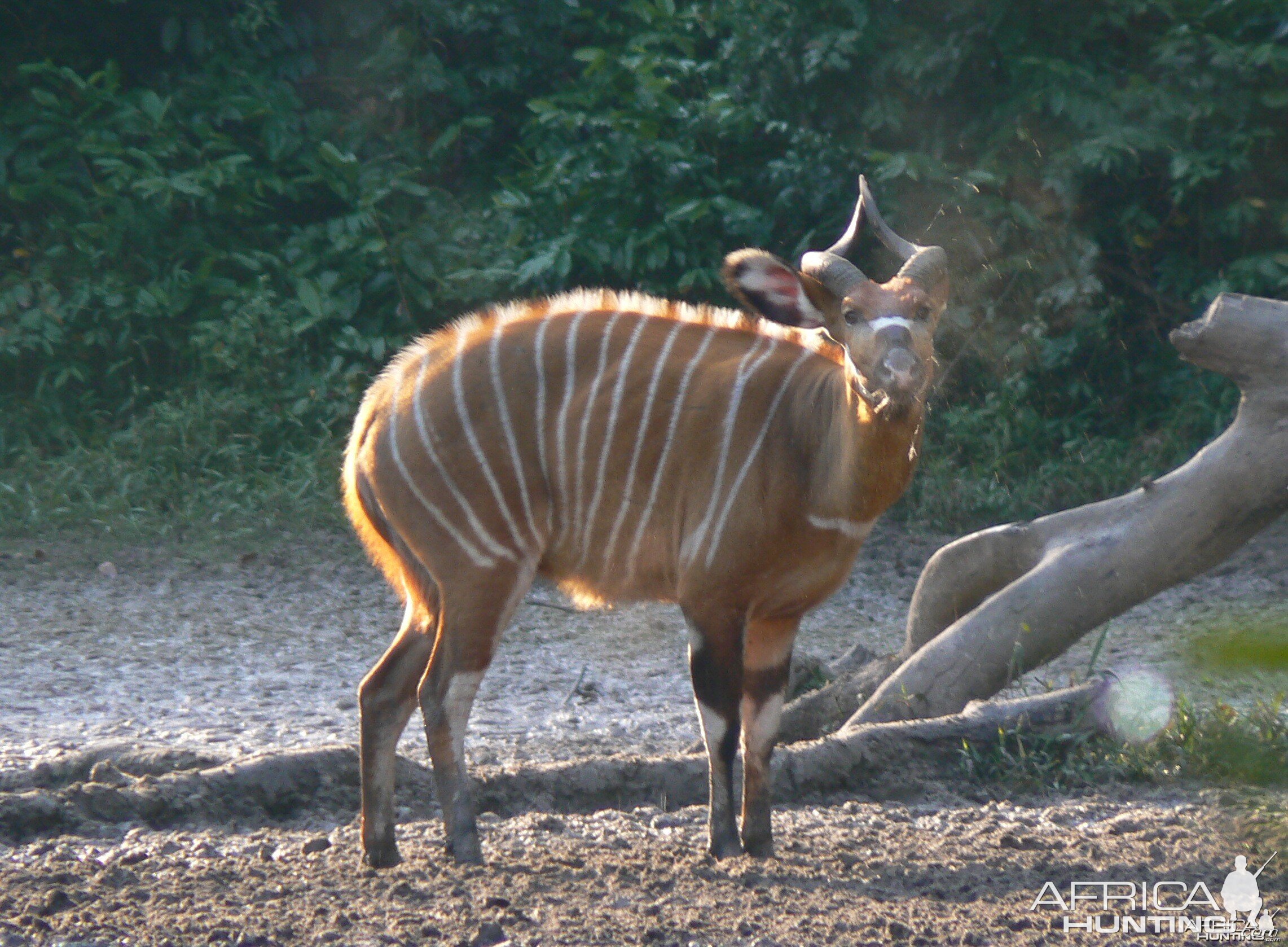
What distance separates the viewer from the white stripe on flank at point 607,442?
3.72 metres

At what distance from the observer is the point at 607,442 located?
3.73 m

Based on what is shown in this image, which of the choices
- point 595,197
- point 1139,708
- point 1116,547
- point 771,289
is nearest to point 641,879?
point 771,289

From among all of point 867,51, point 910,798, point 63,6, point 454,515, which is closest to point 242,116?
point 63,6

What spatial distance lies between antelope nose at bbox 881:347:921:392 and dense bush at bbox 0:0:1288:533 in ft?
14.7

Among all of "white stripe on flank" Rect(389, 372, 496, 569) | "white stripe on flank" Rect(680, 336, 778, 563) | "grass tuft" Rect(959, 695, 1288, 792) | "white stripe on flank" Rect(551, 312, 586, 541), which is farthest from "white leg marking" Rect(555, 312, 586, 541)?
"grass tuft" Rect(959, 695, 1288, 792)

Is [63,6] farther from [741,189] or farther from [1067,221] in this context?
[1067,221]

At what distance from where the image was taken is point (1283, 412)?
4230 millimetres

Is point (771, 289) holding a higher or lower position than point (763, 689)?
higher

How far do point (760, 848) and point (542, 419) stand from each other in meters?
1.28

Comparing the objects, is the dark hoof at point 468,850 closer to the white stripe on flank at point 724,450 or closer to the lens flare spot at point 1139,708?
the white stripe on flank at point 724,450

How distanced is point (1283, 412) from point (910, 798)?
165 centimetres

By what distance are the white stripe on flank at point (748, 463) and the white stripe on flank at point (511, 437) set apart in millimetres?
501

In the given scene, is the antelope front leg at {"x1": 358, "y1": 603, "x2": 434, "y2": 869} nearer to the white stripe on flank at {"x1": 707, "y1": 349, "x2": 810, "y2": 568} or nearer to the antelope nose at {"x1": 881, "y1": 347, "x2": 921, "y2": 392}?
the white stripe on flank at {"x1": 707, "y1": 349, "x2": 810, "y2": 568}

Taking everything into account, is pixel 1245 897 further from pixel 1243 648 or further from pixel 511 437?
pixel 1243 648
